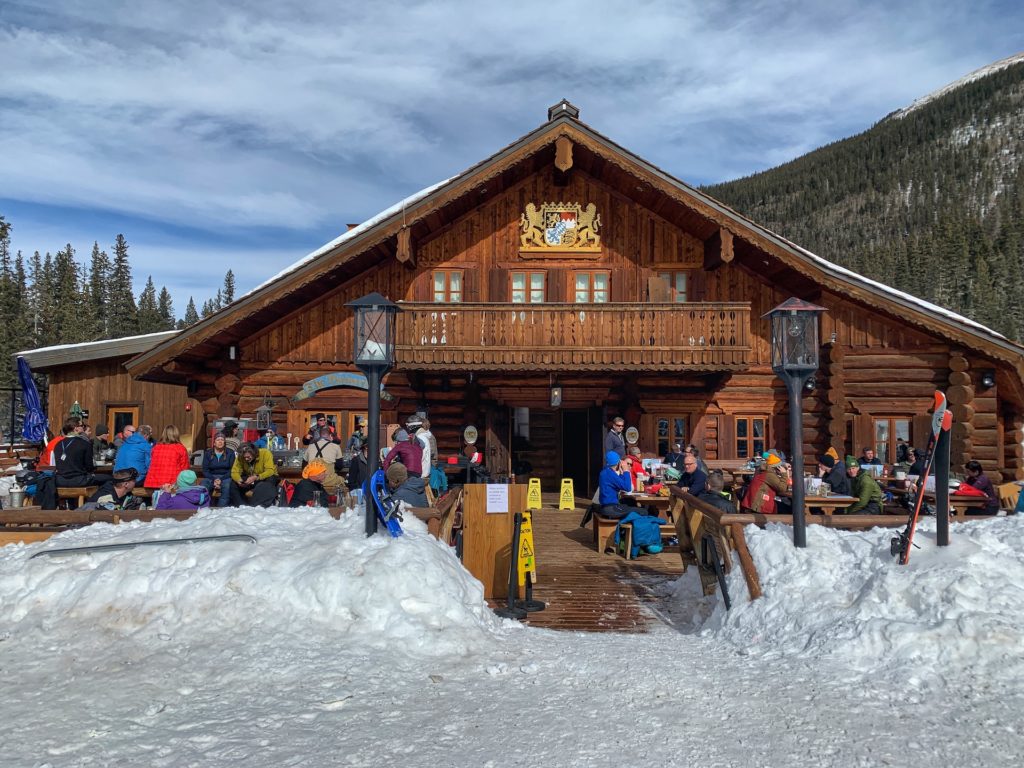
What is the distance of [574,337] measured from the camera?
14.0 meters

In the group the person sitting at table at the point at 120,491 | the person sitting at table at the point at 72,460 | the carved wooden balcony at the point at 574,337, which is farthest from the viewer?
the carved wooden balcony at the point at 574,337

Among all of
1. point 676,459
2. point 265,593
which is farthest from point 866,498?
point 265,593

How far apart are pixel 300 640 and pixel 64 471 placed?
21.0 ft

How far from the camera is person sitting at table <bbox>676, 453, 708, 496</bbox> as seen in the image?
962 cm

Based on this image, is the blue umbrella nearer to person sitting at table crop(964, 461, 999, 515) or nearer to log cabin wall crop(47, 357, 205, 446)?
log cabin wall crop(47, 357, 205, 446)

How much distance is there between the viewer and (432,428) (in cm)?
1562

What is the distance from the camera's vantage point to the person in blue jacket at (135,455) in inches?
378

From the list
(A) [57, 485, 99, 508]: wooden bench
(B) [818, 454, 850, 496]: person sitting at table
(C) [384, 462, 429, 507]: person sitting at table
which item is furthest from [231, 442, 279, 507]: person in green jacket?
(B) [818, 454, 850, 496]: person sitting at table

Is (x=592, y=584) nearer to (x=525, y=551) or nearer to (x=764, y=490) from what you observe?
(x=525, y=551)

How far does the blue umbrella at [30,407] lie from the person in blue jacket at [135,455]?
802cm

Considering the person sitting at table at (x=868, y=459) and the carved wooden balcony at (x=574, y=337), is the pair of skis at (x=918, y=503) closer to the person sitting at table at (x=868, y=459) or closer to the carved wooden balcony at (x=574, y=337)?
the carved wooden balcony at (x=574, y=337)

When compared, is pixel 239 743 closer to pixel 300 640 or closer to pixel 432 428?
pixel 300 640

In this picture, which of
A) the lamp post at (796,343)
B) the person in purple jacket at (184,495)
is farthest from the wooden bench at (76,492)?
the lamp post at (796,343)

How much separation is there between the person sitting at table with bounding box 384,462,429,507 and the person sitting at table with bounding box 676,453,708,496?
13.5ft
